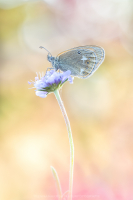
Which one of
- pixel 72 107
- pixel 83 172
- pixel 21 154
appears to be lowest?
pixel 83 172

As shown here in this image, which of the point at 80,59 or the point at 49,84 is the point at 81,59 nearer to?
the point at 80,59

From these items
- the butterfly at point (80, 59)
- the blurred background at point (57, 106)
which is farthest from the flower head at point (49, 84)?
the blurred background at point (57, 106)

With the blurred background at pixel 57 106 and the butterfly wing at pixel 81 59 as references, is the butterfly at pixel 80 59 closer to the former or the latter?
the butterfly wing at pixel 81 59

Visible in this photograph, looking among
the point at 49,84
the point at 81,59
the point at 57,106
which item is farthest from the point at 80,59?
the point at 57,106

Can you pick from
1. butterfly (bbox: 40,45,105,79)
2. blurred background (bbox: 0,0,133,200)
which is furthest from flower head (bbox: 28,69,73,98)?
blurred background (bbox: 0,0,133,200)

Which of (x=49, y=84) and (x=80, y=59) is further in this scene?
(x=80, y=59)

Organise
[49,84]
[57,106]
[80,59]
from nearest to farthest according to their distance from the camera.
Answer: [49,84] < [80,59] < [57,106]

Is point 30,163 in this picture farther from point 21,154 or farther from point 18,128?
point 18,128

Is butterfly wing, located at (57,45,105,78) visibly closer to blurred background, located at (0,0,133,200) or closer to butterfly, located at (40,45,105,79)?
butterfly, located at (40,45,105,79)

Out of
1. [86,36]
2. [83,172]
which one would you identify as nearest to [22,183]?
[83,172]
